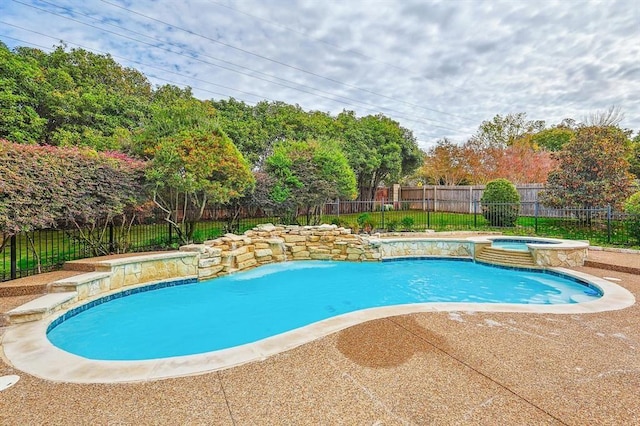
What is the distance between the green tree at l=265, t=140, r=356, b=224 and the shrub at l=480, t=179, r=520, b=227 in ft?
21.4

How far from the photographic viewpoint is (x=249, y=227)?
1224cm

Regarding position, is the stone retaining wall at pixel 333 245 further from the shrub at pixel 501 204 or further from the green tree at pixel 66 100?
the green tree at pixel 66 100

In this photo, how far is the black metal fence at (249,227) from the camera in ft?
25.7

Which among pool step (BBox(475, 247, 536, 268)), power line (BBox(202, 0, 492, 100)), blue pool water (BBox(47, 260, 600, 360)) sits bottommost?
blue pool water (BBox(47, 260, 600, 360))

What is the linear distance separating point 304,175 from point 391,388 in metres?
10.0

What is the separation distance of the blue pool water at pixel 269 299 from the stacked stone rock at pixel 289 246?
0.40 m

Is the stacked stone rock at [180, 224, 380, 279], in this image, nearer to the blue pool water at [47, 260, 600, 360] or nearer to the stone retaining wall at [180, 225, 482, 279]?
the stone retaining wall at [180, 225, 482, 279]

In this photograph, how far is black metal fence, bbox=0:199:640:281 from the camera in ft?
25.7

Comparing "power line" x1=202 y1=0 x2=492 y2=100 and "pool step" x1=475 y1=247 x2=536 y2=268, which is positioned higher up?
"power line" x1=202 y1=0 x2=492 y2=100

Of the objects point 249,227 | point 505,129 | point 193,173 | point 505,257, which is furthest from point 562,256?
point 505,129

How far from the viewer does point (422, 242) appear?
33.3 ft

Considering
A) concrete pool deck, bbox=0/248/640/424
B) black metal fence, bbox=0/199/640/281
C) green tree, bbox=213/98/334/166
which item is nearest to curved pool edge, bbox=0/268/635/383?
concrete pool deck, bbox=0/248/640/424

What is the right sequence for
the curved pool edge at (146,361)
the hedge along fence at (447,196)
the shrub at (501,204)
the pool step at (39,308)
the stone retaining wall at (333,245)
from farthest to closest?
the hedge along fence at (447,196) < the shrub at (501,204) < the stone retaining wall at (333,245) < the pool step at (39,308) < the curved pool edge at (146,361)

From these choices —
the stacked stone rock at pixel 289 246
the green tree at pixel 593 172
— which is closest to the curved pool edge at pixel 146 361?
the stacked stone rock at pixel 289 246
